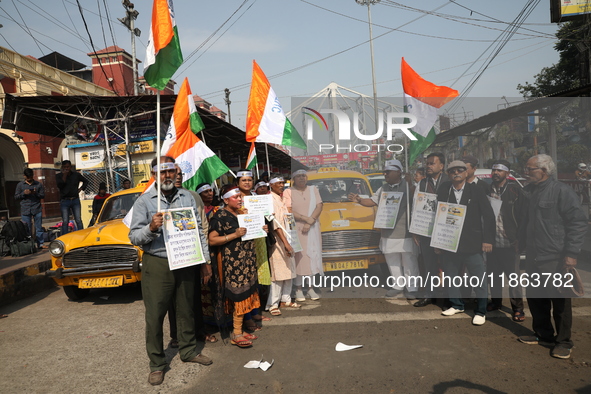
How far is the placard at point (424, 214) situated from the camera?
17.5 ft

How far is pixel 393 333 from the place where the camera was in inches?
182

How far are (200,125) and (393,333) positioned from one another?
412 cm

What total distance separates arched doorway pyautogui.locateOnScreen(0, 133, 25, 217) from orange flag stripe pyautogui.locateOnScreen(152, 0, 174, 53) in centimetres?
2290

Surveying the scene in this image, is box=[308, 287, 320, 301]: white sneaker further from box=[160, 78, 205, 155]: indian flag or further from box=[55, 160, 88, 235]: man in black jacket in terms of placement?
box=[55, 160, 88, 235]: man in black jacket

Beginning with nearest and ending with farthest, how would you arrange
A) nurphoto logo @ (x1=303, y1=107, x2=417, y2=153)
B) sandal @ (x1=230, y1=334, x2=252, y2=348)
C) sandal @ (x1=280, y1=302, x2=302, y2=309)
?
sandal @ (x1=230, y1=334, x2=252, y2=348) → nurphoto logo @ (x1=303, y1=107, x2=417, y2=153) → sandal @ (x1=280, y1=302, x2=302, y2=309)

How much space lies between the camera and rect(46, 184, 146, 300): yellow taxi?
6.08 meters

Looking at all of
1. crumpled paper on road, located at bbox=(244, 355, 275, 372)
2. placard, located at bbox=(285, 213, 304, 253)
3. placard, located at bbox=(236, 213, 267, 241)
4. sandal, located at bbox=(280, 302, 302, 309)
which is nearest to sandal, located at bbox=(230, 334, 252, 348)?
crumpled paper on road, located at bbox=(244, 355, 275, 372)

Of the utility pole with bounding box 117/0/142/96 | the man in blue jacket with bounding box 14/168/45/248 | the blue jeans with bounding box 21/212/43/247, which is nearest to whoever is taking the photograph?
the man in blue jacket with bounding box 14/168/45/248

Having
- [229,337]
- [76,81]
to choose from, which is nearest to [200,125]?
[229,337]

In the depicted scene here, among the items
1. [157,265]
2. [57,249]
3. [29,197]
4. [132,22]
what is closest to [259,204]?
[157,265]

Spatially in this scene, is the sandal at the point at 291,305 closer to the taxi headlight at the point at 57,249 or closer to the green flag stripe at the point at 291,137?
the green flag stripe at the point at 291,137

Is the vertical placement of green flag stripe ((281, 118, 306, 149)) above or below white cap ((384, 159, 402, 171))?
above

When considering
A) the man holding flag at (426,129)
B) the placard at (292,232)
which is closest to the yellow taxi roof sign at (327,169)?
the placard at (292,232)

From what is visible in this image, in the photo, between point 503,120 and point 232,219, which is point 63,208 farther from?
point 503,120
